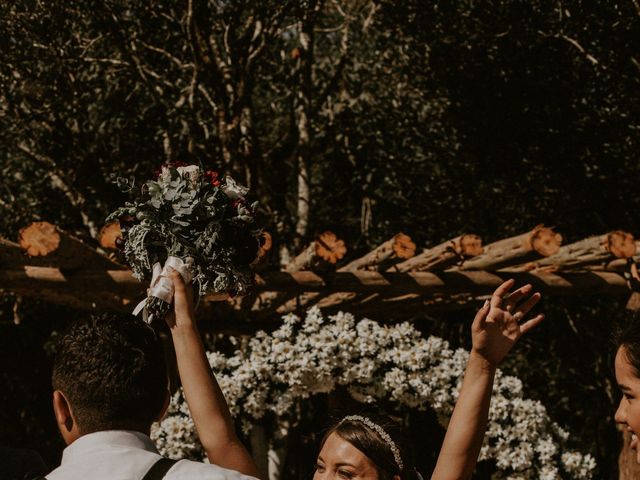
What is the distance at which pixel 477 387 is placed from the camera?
217 cm

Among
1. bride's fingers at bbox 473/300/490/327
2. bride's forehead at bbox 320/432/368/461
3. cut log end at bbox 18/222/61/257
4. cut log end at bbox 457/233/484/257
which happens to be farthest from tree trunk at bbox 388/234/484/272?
bride's fingers at bbox 473/300/490/327

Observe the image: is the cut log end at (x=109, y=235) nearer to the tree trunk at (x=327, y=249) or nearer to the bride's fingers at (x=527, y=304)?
the tree trunk at (x=327, y=249)

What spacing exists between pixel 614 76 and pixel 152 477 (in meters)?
8.27

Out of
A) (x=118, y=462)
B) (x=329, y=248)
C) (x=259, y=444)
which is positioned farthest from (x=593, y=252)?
(x=118, y=462)

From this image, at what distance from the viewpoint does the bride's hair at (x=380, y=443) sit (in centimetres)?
292

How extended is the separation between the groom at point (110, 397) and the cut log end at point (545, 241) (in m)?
4.15

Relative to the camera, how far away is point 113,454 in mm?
1809

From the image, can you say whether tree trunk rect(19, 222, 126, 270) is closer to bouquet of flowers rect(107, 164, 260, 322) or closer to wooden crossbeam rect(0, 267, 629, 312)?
wooden crossbeam rect(0, 267, 629, 312)

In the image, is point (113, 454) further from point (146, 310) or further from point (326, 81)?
point (326, 81)

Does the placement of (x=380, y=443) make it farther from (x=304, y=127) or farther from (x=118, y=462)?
(x=304, y=127)

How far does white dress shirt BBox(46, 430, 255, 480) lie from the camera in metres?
1.75

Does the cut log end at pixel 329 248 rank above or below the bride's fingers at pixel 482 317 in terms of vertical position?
above

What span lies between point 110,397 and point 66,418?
0.12m

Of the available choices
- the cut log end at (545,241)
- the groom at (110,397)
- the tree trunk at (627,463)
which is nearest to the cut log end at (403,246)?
the cut log end at (545,241)
